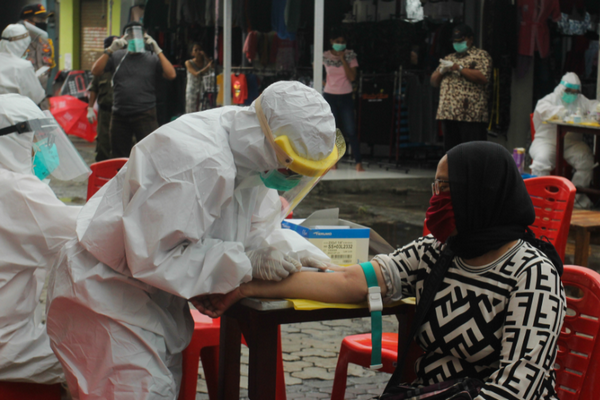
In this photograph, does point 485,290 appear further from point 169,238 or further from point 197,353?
point 197,353

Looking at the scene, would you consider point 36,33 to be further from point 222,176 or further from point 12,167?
point 222,176

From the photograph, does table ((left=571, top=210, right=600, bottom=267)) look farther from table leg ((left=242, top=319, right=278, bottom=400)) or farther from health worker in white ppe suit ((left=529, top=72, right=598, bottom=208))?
table leg ((left=242, top=319, right=278, bottom=400))

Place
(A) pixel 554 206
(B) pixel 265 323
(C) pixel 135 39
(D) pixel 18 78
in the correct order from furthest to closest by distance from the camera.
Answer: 1. (C) pixel 135 39
2. (D) pixel 18 78
3. (A) pixel 554 206
4. (B) pixel 265 323

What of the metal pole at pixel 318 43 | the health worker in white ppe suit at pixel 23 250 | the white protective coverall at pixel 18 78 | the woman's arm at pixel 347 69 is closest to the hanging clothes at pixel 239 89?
the woman's arm at pixel 347 69

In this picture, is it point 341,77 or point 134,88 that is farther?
point 341,77

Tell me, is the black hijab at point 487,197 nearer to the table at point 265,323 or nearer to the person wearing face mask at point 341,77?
the table at point 265,323

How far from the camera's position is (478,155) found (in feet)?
5.97

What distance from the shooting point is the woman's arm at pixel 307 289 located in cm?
200

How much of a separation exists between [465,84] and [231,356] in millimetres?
6094

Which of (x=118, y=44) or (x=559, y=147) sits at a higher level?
(x=118, y=44)

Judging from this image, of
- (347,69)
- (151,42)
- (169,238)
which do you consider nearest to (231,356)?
(169,238)

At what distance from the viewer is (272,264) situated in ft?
6.61

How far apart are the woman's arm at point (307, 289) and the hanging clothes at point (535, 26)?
8450mm

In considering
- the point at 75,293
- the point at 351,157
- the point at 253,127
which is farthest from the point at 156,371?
the point at 351,157
